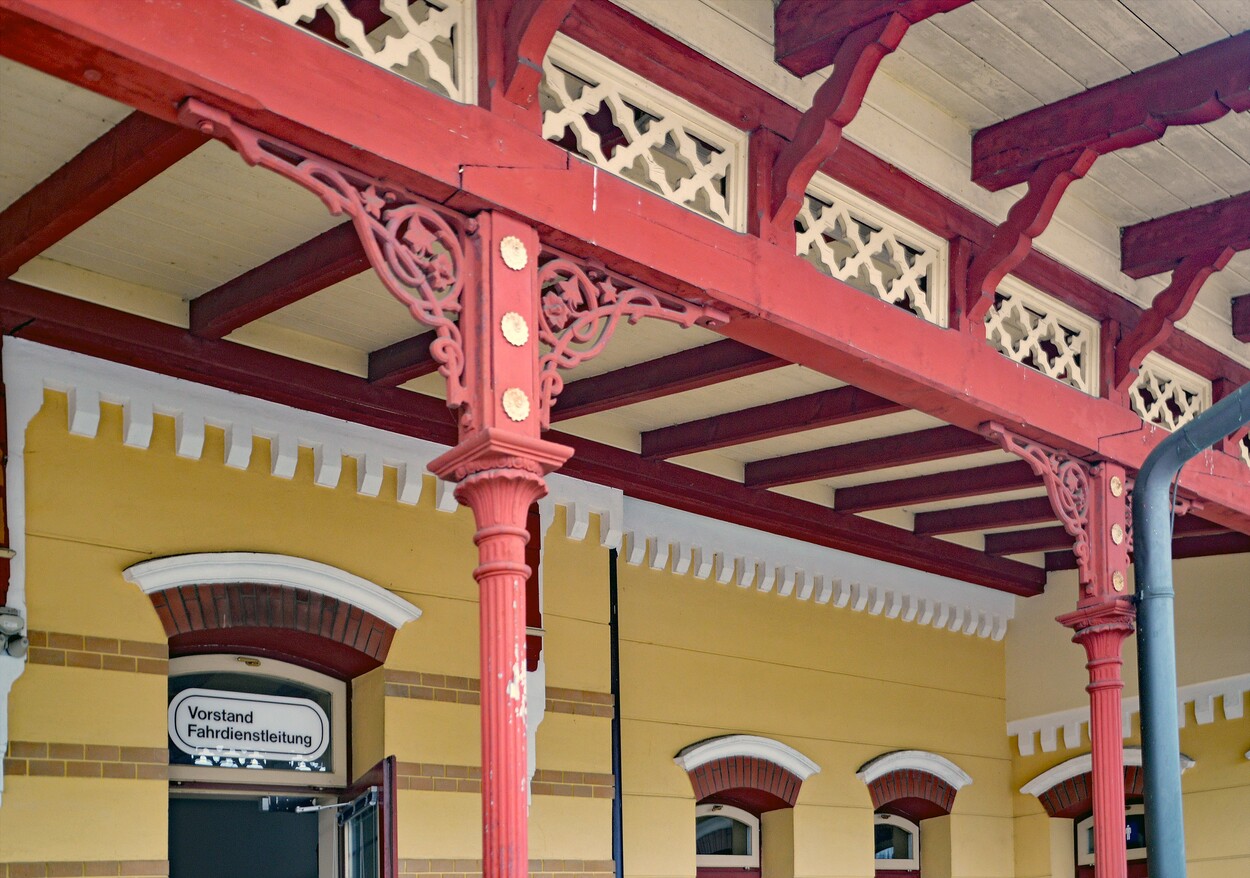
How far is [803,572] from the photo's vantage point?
9.59m

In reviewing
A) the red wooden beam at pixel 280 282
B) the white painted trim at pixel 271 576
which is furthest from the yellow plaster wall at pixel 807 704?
the red wooden beam at pixel 280 282

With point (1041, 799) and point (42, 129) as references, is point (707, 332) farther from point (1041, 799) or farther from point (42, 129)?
point (1041, 799)

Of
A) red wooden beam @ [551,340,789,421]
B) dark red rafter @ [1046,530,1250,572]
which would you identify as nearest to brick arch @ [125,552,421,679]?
red wooden beam @ [551,340,789,421]

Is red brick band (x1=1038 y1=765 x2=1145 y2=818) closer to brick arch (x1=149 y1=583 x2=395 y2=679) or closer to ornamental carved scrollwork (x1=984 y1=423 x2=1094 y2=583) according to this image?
ornamental carved scrollwork (x1=984 y1=423 x2=1094 y2=583)

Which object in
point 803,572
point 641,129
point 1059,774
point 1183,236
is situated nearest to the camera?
point 641,129

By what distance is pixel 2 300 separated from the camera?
581 centimetres

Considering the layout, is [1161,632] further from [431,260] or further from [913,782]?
[913,782]

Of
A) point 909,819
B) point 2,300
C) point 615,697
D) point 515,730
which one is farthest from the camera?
point 909,819

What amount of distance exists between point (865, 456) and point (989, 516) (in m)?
1.63

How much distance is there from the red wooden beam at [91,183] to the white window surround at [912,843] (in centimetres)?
682

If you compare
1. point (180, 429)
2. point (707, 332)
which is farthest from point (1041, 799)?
point (180, 429)

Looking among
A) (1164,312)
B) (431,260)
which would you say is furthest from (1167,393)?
(431,260)

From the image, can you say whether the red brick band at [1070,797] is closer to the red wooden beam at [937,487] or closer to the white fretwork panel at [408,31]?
the red wooden beam at [937,487]

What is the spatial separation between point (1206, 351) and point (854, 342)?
11.8ft
